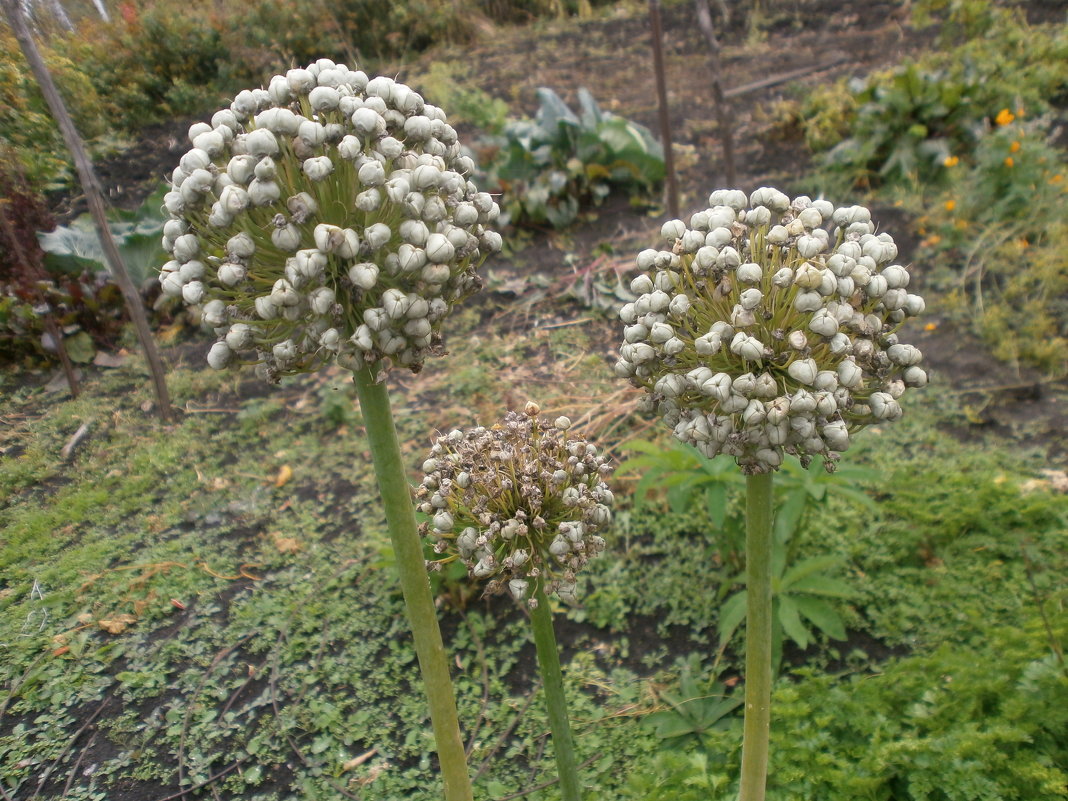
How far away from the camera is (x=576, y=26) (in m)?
12.5

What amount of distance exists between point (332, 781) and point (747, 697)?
6.23 feet

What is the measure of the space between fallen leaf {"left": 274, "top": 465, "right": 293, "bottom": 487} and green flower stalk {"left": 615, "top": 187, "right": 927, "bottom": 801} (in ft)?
11.0

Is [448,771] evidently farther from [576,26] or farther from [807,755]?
[576,26]

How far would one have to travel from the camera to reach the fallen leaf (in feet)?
15.8

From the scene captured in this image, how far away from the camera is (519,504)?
86.5 inches

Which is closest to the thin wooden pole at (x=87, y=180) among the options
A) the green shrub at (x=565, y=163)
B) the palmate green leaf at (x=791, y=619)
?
the green shrub at (x=565, y=163)

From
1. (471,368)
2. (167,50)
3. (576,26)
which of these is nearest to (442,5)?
(576,26)

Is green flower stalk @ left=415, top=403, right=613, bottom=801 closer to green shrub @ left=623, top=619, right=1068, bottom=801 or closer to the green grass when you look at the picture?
green shrub @ left=623, top=619, right=1068, bottom=801

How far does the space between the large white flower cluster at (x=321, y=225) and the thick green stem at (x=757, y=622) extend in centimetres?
93

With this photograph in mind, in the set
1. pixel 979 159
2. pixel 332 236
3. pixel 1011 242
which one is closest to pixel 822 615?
pixel 332 236

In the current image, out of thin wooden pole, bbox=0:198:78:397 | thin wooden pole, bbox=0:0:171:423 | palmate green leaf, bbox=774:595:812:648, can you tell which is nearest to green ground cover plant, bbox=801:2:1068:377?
palmate green leaf, bbox=774:595:812:648

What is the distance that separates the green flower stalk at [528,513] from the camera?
6.92ft

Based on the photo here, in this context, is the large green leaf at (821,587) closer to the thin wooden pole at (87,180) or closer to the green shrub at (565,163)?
the thin wooden pole at (87,180)

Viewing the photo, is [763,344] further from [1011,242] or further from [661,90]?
[1011,242]
